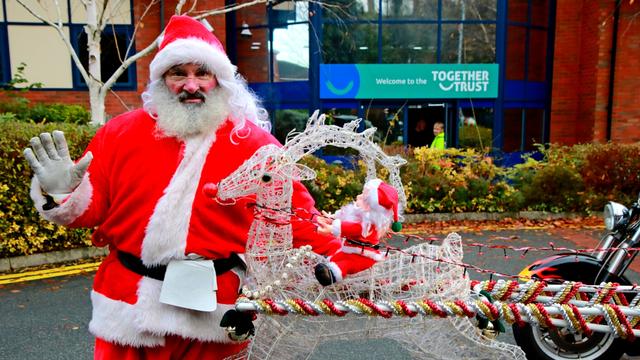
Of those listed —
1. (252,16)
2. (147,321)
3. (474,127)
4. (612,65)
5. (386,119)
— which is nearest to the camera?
(147,321)

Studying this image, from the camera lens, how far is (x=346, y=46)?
47.7 feet

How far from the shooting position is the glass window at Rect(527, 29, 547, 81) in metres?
16.2

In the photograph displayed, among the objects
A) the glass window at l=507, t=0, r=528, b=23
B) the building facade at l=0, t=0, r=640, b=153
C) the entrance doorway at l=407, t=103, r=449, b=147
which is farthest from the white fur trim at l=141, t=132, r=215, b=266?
the glass window at l=507, t=0, r=528, b=23

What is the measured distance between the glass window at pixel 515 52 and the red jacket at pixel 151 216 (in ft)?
49.4

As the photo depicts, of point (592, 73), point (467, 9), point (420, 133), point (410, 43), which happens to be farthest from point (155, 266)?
point (592, 73)

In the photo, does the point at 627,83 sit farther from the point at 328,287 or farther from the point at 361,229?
the point at 328,287

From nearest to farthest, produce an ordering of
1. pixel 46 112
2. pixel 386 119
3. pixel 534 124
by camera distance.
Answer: pixel 46 112 < pixel 386 119 < pixel 534 124

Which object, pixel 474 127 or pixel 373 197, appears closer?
pixel 373 197

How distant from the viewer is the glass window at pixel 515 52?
51.6 ft

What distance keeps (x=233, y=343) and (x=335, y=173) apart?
6420 millimetres

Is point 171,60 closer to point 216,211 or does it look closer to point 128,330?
point 216,211

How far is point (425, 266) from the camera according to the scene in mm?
2354

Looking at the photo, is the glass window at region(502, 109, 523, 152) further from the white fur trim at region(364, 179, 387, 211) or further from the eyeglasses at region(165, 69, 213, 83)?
the eyeglasses at region(165, 69, 213, 83)

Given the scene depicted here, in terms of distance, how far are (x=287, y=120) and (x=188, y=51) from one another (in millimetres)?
12893
